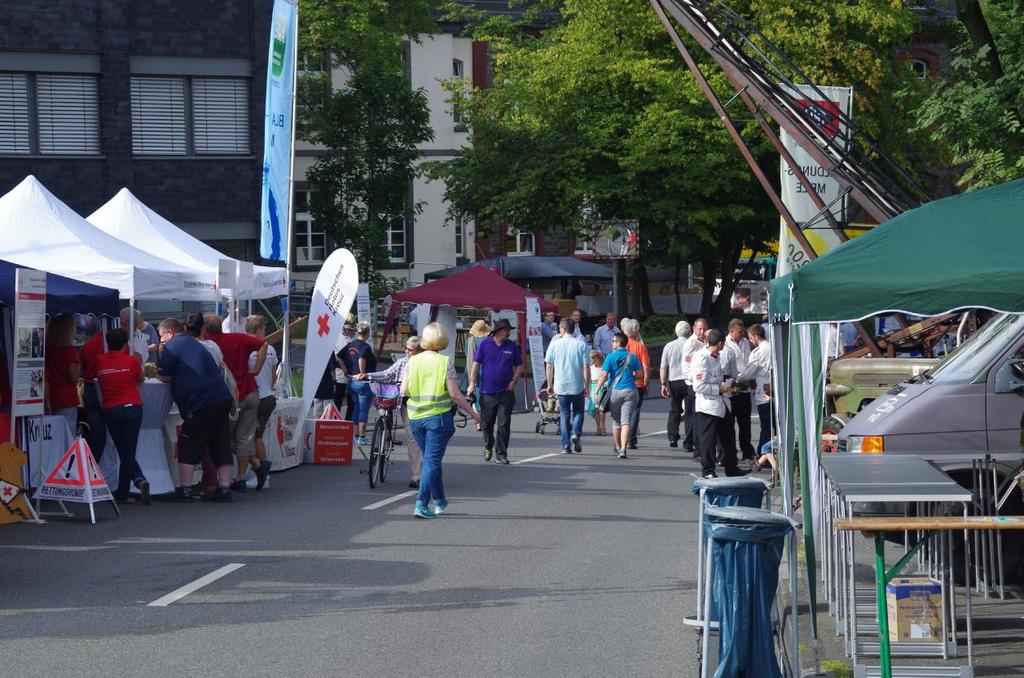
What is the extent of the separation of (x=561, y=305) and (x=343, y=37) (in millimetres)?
11165

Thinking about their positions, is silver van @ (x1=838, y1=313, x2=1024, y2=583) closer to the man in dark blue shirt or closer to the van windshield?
the van windshield

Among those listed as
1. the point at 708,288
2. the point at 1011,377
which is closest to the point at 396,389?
the point at 1011,377

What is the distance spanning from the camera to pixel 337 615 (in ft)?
30.8

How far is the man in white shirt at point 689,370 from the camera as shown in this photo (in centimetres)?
1831

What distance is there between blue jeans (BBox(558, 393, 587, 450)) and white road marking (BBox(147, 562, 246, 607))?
31.2 ft

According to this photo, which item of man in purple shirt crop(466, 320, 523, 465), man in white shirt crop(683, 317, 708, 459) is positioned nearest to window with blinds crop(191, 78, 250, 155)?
man in white shirt crop(683, 317, 708, 459)

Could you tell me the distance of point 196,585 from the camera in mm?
10477

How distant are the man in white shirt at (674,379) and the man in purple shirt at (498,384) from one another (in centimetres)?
239

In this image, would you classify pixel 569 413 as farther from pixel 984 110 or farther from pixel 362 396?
pixel 984 110

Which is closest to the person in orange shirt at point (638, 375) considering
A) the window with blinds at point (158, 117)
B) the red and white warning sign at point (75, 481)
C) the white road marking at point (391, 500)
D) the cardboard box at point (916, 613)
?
the white road marking at point (391, 500)

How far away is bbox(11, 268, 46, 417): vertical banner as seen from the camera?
1351 centimetres

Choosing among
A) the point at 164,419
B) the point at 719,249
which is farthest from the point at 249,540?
the point at 719,249

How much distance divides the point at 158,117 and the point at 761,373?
2414cm

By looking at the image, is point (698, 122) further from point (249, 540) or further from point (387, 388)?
point (249, 540)
